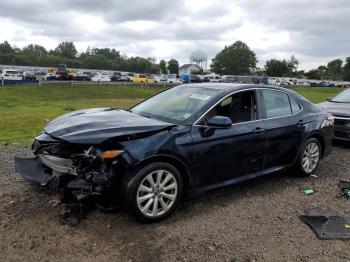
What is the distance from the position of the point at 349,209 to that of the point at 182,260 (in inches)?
105

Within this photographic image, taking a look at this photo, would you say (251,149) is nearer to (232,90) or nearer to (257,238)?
(232,90)

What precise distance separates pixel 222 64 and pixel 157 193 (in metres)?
129

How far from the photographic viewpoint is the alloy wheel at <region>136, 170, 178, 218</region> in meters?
4.08

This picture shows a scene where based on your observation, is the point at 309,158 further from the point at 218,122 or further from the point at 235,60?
the point at 235,60

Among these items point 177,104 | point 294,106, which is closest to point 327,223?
point 294,106

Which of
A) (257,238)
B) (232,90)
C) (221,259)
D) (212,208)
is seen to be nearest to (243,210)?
(212,208)

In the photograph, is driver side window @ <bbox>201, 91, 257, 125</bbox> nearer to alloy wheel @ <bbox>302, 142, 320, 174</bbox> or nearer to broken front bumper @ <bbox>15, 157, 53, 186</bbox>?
alloy wheel @ <bbox>302, 142, 320, 174</bbox>

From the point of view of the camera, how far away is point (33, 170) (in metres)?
4.86

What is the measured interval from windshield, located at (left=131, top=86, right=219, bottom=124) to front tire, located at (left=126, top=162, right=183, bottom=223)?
0.74 meters

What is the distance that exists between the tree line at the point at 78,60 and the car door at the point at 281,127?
109031 mm

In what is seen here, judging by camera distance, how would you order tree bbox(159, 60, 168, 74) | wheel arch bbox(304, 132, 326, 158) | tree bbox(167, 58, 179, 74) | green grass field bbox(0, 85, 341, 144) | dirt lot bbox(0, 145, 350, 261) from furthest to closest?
1. tree bbox(167, 58, 179, 74)
2. tree bbox(159, 60, 168, 74)
3. green grass field bbox(0, 85, 341, 144)
4. wheel arch bbox(304, 132, 326, 158)
5. dirt lot bbox(0, 145, 350, 261)

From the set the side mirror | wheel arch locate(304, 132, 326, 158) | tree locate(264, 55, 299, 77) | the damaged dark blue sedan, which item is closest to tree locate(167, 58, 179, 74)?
tree locate(264, 55, 299, 77)

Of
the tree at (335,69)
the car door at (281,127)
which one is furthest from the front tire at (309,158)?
the tree at (335,69)

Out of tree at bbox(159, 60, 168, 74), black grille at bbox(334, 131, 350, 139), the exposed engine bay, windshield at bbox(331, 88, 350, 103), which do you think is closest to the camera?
the exposed engine bay
